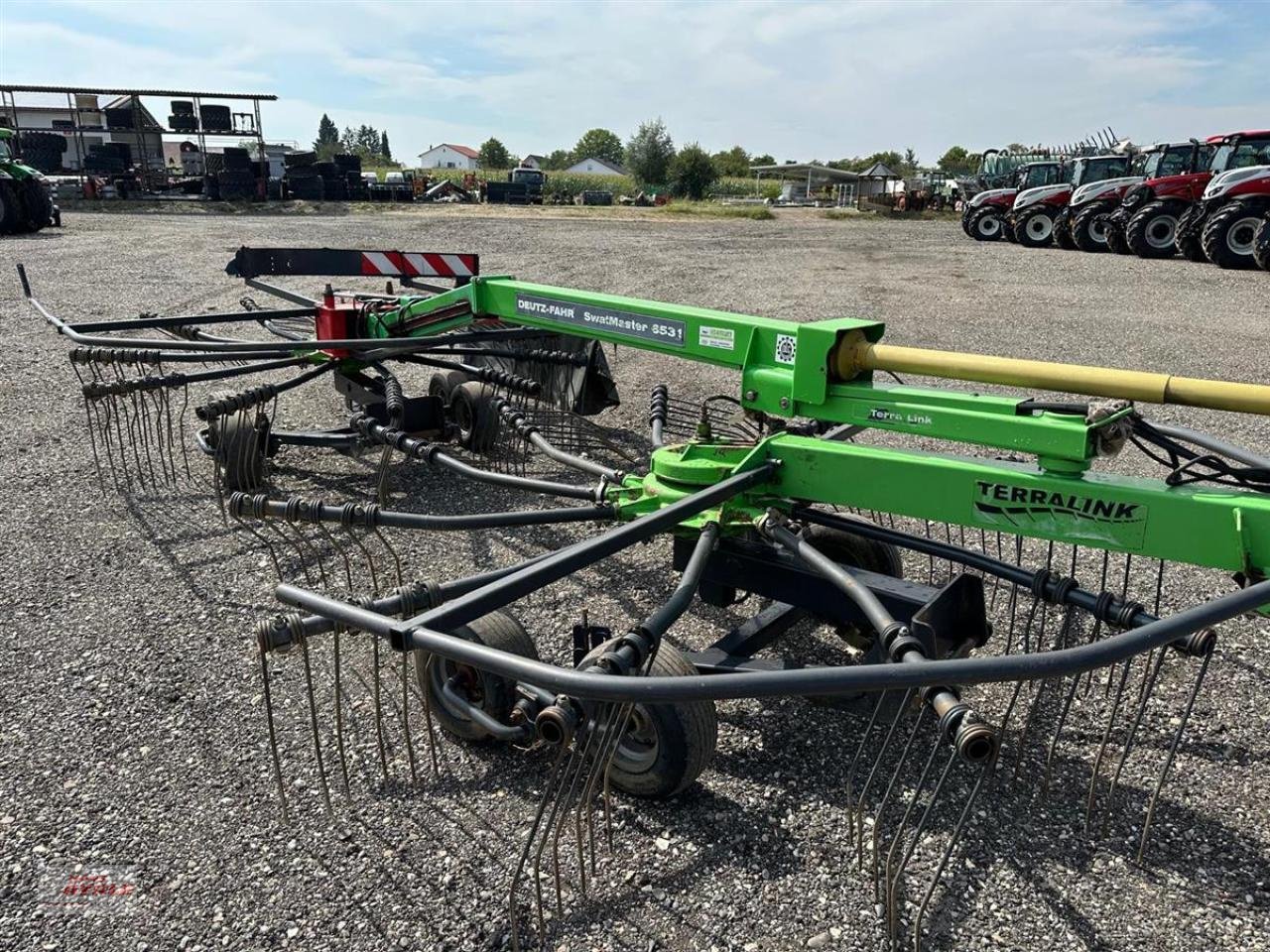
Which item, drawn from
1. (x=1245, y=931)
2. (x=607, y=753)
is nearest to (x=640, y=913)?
(x=607, y=753)

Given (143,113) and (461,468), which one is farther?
(143,113)

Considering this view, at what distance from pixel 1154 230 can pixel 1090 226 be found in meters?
1.65

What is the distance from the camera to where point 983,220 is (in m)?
23.0

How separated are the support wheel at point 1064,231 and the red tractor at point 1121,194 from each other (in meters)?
0.14

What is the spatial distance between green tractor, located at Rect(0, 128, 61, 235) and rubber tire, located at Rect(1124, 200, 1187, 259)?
69.8ft

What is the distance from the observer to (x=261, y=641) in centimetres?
233

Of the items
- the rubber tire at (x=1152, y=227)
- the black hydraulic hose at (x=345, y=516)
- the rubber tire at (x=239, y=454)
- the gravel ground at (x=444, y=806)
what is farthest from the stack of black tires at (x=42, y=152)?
the black hydraulic hose at (x=345, y=516)

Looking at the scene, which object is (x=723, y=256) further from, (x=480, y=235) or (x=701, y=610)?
(x=701, y=610)

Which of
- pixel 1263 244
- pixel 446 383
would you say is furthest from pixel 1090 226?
pixel 446 383

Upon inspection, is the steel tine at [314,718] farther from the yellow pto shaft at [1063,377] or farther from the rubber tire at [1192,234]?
the rubber tire at [1192,234]

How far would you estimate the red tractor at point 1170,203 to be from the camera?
16.8m

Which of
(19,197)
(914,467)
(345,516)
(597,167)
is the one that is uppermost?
(597,167)

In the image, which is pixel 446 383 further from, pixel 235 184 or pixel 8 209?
pixel 235 184

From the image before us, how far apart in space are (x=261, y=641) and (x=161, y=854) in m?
0.81
